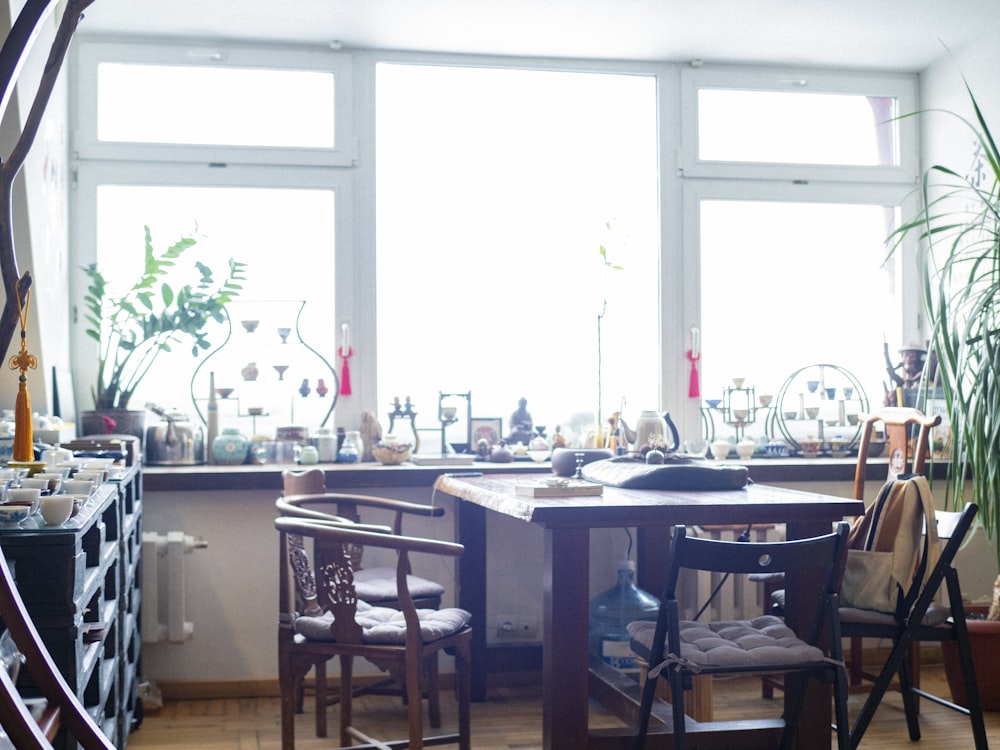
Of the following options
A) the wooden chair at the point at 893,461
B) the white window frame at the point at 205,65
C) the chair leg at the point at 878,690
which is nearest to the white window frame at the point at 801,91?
the wooden chair at the point at 893,461

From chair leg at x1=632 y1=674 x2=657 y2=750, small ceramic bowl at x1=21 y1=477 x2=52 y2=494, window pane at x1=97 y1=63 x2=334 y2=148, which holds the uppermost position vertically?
window pane at x1=97 y1=63 x2=334 y2=148

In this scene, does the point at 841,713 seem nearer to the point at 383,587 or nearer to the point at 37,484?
the point at 383,587

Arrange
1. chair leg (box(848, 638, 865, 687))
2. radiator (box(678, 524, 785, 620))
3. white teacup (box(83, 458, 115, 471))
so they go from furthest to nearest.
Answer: radiator (box(678, 524, 785, 620)), chair leg (box(848, 638, 865, 687)), white teacup (box(83, 458, 115, 471))

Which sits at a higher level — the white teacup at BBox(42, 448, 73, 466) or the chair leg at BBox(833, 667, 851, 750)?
the white teacup at BBox(42, 448, 73, 466)

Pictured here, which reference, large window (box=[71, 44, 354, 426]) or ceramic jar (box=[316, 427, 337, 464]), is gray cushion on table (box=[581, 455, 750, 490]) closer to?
ceramic jar (box=[316, 427, 337, 464])

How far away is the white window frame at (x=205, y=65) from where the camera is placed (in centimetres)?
458

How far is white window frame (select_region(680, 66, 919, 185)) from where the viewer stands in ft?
16.6

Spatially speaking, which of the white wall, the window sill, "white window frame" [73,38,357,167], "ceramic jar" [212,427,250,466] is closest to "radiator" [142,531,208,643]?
the window sill

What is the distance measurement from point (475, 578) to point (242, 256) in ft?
5.62

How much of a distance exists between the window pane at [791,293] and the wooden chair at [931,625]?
1705 mm

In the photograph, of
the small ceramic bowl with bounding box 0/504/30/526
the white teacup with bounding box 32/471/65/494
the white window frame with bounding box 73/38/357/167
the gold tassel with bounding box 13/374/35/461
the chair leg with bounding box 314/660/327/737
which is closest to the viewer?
the small ceramic bowl with bounding box 0/504/30/526

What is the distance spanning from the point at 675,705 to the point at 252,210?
118 inches

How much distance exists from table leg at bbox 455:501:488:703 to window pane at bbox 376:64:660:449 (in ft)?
2.44

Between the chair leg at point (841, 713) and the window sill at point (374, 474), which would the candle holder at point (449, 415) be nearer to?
the window sill at point (374, 474)
